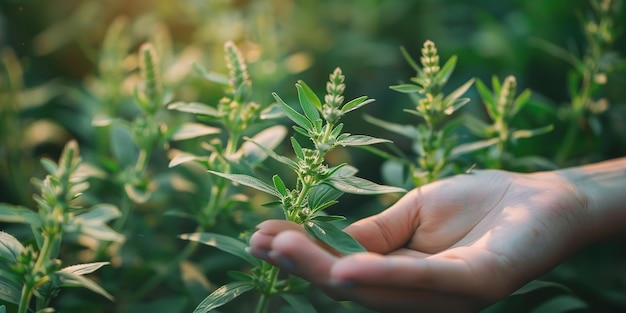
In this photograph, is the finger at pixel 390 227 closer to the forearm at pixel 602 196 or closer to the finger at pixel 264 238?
the finger at pixel 264 238

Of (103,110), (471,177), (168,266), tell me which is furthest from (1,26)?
(471,177)

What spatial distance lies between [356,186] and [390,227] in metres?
0.16

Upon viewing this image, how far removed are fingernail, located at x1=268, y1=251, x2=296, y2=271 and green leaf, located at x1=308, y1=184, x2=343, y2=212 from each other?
0.17 metres

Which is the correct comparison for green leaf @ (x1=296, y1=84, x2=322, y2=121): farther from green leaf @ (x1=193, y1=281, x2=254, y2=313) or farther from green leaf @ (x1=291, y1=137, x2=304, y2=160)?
green leaf @ (x1=193, y1=281, x2=254, y2=313)

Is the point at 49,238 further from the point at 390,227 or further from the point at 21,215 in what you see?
the point at 390,227

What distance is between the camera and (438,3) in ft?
8.26

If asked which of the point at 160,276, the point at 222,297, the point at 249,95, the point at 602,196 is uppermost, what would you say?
the point at 249,95

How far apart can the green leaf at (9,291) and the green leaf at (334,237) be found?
51cm

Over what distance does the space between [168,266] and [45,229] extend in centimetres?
48

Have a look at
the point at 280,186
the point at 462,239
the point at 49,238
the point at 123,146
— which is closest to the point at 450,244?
the point at 462,239

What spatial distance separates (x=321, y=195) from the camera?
1042mm

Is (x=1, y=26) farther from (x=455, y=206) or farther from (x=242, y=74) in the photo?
(x=455, y=206)

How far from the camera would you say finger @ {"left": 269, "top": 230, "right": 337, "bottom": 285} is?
84 centimetres

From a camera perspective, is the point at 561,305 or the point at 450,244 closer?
the point at 450,244
